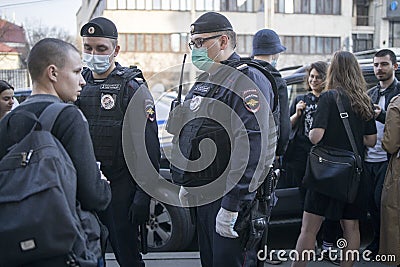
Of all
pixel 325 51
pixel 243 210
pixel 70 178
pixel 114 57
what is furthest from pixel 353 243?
pixel 325 51

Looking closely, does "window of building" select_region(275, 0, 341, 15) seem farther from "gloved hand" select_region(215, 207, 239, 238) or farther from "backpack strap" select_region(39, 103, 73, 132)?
"backpack strap" select_region(39, 103, 73, 132)

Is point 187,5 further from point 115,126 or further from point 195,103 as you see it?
point 195,103

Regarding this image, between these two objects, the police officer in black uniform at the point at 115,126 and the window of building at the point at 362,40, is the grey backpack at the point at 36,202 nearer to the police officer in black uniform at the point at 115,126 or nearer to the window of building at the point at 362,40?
the police officer in black uniform at the point at 115,126

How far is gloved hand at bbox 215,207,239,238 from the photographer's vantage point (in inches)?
114

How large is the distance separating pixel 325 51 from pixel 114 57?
41.5 meters

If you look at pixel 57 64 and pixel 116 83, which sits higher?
pixel 57 64

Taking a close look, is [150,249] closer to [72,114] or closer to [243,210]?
[243,210]

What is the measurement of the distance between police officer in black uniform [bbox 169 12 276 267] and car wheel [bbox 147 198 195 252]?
1.46 metres

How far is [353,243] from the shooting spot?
4.07 meters

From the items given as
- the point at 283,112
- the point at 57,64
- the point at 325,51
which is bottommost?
the point at 325,51

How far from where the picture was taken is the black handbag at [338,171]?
3891 millimetres

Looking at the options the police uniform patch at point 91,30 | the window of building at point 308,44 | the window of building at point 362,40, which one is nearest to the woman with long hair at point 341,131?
the police uniform patch at point 91,30

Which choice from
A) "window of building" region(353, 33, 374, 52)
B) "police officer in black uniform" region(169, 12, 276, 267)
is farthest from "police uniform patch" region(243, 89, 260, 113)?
"window of building" region(353, 33, 374, 52)

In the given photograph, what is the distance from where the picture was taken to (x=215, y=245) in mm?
3119
